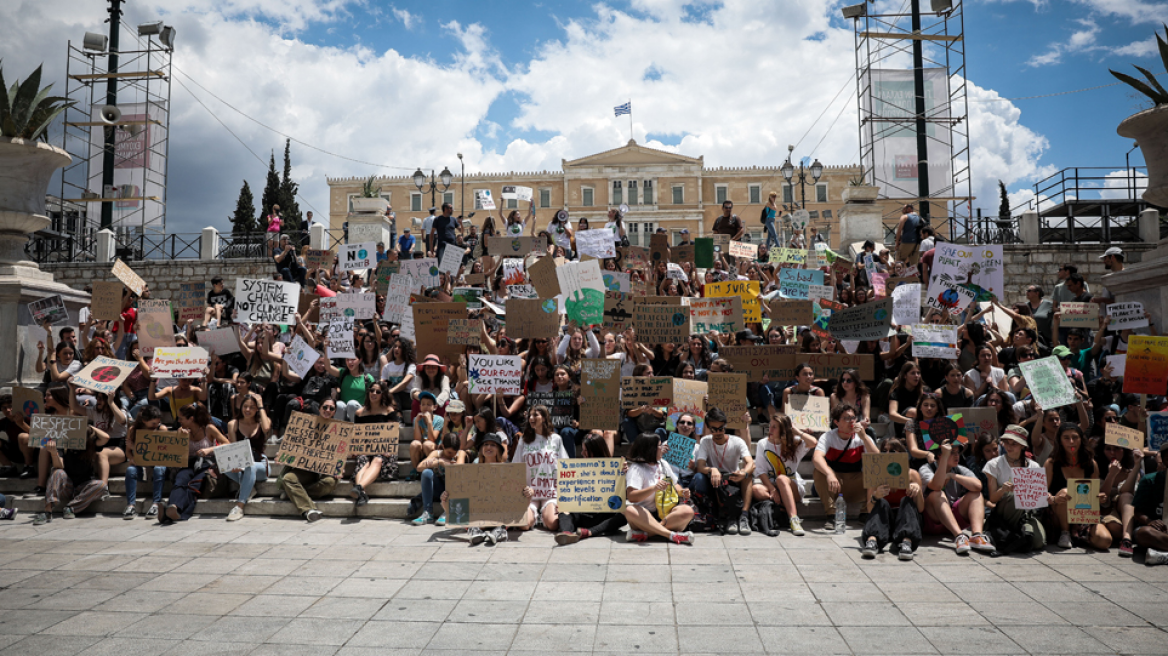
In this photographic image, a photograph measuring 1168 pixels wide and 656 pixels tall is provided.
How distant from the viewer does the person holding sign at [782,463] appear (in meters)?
6.87

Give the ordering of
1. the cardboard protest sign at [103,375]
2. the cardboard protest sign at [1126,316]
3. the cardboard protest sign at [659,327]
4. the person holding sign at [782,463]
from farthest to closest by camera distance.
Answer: the cardboard protest sign at [659,327], the cardboard protest sign at [1126,316], the cardboard protest sign at [103,375], the person holding sign at [782,463]

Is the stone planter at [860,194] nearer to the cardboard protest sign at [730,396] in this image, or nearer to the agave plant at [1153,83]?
the agave plant at [1153,83]

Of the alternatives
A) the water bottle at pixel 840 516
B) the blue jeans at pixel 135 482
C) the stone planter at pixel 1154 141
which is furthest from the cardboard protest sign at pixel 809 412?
the blue jeans at pixel 135 482

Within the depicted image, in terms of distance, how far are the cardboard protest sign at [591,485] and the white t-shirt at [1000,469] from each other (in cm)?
317

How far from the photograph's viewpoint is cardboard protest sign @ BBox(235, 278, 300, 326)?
9742 millimetres

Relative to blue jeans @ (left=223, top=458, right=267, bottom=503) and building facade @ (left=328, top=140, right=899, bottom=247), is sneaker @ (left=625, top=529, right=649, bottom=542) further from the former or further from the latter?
building facade @ (left=328, top=140, right=899, bottom=247)

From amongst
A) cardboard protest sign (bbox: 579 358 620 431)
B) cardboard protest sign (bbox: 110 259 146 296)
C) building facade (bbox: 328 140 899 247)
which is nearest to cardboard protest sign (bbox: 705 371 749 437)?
cardboard protest sign (bbox: 579 358 620 431)

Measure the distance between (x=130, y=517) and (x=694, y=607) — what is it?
601cm

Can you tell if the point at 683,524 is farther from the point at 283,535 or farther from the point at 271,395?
the point at 271,395

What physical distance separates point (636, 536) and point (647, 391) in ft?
6.30

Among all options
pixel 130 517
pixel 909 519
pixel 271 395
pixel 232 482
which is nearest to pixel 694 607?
pixel 909 519

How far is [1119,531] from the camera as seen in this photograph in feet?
19.7

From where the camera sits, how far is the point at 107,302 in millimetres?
10180

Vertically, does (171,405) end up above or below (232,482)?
above
